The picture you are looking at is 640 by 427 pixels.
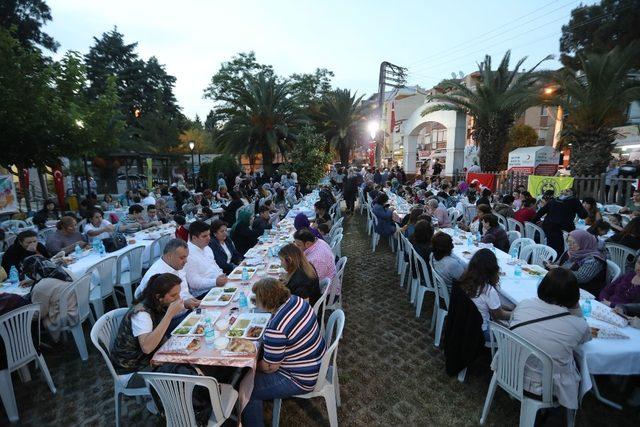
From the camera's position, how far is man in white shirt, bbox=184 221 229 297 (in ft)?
15.1

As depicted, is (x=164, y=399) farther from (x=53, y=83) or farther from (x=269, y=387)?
(x=53, y=83)

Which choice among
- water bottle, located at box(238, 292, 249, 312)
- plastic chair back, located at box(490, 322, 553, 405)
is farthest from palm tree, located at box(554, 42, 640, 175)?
water bottle, located at box(238, 292, 249, 312)

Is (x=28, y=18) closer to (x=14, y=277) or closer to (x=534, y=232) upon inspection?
(x=14, y=277)

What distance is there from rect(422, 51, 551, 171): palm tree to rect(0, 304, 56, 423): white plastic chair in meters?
17.2

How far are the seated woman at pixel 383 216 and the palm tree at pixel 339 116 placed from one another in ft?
57.0

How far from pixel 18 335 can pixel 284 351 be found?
9.61 feet

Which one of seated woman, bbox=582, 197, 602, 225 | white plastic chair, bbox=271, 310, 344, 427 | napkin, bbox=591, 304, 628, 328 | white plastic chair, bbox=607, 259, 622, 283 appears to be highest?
seated woman, bbox=582, 197, 602, 225

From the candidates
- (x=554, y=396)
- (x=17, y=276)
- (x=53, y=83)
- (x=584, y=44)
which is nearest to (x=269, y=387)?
(x=554, y=396)

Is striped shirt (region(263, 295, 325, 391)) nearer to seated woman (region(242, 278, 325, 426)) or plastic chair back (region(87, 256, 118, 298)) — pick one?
seated woman (region(242, 278, 325, 426))

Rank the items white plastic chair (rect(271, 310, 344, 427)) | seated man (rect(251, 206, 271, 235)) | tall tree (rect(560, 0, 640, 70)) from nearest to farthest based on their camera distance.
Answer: white plastic chair (rect(271, 310, 344, 427))
seated man (rect(251, 206, 271, 235))
tall tree (rect(560, 0, 640, 70))

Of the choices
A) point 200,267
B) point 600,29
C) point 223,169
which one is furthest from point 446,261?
point 600,29

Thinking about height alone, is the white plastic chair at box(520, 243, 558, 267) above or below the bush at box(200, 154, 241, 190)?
below

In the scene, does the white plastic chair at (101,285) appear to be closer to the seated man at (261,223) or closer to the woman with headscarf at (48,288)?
the woman with headscarf at (48,288)

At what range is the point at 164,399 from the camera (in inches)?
97.7
